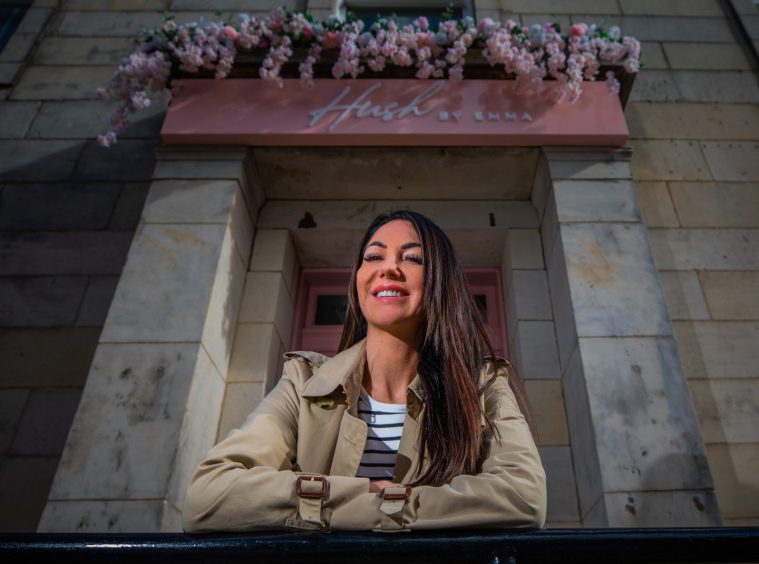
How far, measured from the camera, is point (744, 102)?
5.88m

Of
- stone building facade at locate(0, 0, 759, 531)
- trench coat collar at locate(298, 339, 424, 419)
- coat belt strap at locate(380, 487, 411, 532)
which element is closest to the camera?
coat belt strap at locate(380, 487, 411, 532)

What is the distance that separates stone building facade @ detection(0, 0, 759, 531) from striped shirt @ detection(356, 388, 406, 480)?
1.98m

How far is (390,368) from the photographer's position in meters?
2.09

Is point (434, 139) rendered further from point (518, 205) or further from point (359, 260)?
point (359, 260)

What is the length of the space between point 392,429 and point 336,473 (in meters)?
0.25

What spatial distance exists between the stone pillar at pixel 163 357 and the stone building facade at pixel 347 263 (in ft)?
0.05

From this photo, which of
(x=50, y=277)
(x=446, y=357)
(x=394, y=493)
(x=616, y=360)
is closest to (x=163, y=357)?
(x=50, y=277)

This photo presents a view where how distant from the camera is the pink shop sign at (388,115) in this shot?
490cm

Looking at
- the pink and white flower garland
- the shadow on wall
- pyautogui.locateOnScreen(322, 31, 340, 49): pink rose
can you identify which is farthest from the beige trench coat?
pyautogui.locateOnScreen(322, 31, 340, 49): pink rose

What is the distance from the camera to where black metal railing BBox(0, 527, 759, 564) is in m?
1.06

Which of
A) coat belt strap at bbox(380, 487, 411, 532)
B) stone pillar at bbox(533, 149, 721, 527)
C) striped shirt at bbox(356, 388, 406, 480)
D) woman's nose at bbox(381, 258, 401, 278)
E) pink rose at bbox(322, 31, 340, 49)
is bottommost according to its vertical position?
stone pillar at bbox(533, 149, 721, 527)

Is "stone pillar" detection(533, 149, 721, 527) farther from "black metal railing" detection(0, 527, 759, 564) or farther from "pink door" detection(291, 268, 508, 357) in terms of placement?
"black metal railing" detection(0, 527, 759, 564)

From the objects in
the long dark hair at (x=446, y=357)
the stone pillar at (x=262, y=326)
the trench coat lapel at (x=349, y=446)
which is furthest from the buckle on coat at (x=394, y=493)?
the stone pillar at (x=262, y=326)

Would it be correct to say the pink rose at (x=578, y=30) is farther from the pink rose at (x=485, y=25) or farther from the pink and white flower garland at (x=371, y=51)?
the pink rose at (x=485, y=25)
